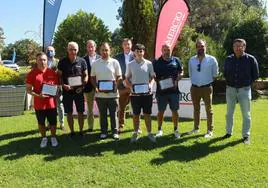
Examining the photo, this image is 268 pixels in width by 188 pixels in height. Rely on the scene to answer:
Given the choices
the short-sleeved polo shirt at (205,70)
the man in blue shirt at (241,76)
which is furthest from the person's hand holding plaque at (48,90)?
the man in blue shirt at (241,76)

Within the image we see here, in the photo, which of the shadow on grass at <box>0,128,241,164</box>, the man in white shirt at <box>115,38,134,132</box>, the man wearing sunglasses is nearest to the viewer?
the shadow on grass at <box>0,128,241,164</box>

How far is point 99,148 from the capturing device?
271 inches

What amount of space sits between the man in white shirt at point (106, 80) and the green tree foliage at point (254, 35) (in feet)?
32.0

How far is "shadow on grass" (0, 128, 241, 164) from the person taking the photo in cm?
649

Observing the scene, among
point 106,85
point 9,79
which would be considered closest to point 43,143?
point 106,85

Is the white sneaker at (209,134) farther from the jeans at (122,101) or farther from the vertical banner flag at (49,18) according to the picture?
the vertical banner flag at (49,18)

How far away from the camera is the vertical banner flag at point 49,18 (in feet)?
31.4

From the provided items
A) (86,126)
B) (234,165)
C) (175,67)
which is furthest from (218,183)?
(86,126)

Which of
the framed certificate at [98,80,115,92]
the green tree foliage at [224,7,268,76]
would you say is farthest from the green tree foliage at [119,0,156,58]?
the framed certificate at [98,80,115,92]

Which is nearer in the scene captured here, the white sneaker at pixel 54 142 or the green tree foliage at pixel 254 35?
the white sneaker at pixel 54 142

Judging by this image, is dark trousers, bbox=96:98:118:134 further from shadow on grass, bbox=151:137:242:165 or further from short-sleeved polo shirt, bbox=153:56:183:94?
shadow on grass, bbox=151:137:242:165

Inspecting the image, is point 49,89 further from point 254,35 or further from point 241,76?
point 254,35

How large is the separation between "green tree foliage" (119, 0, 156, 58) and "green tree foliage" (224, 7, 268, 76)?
3227 millimetres

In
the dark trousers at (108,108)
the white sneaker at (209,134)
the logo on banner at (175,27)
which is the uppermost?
the logo on banner at (175,27)
